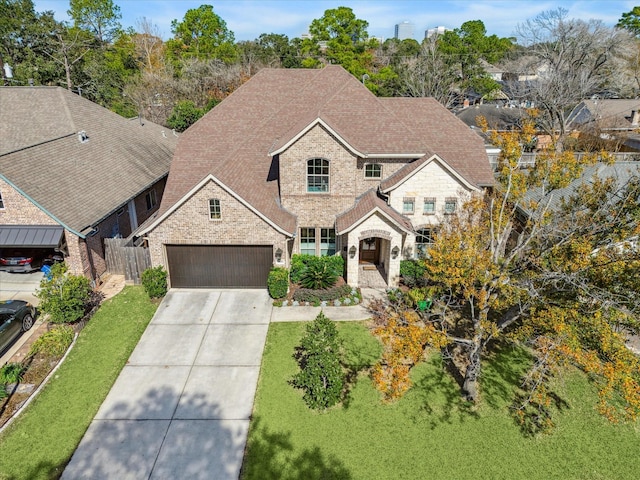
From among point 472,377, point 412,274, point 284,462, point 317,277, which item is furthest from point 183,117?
point 472,377

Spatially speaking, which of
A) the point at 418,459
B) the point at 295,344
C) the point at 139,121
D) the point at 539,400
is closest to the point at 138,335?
the point at 295,344

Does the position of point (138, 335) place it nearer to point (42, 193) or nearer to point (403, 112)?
point (42, 193)

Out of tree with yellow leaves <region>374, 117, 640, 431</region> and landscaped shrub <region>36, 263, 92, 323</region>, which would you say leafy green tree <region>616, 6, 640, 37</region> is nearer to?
tree with yellow leaves <region>374, 117, 640, 431</region>

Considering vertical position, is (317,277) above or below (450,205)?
below

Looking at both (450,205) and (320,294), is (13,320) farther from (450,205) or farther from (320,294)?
(450,205)

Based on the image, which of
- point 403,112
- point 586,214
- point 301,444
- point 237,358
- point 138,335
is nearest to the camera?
point 301,444

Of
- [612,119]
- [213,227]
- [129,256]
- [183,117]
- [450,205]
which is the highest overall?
[183,117]
